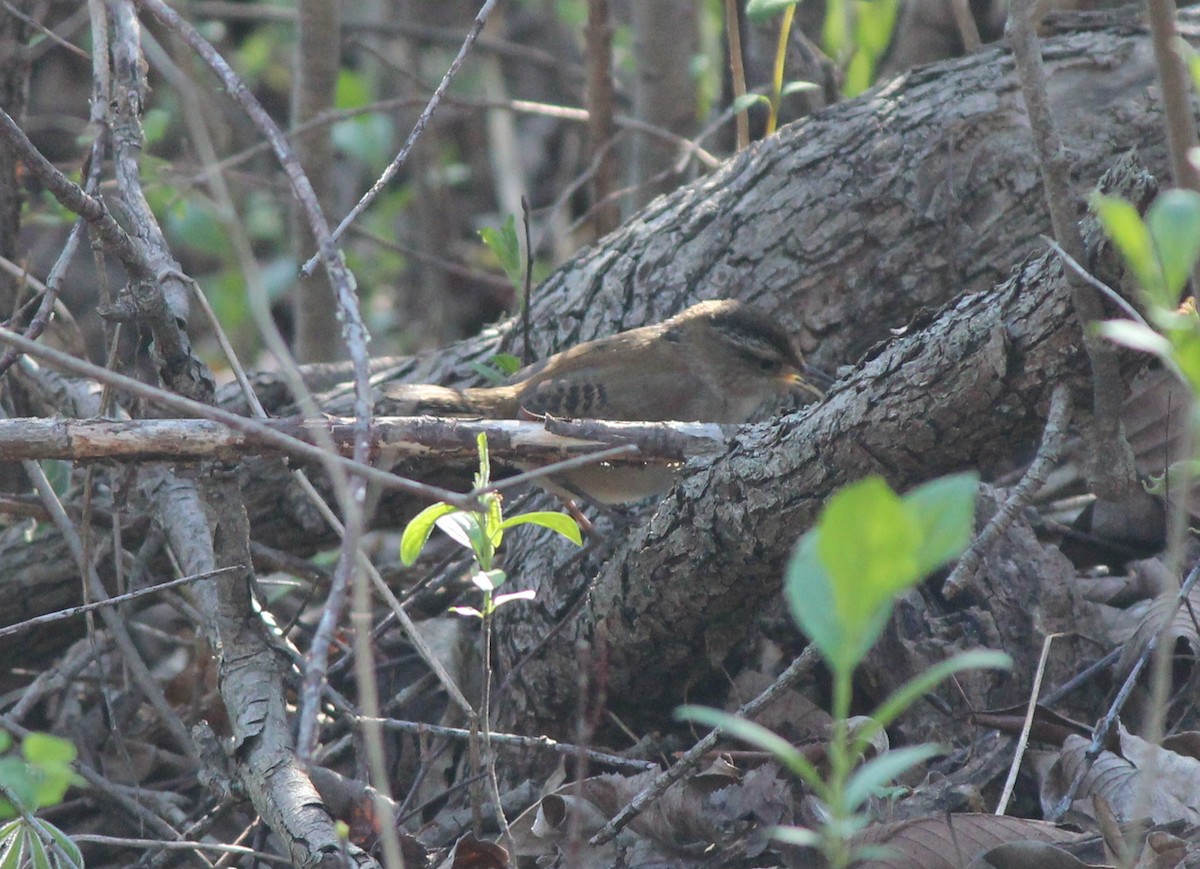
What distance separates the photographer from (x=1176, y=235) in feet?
5.31

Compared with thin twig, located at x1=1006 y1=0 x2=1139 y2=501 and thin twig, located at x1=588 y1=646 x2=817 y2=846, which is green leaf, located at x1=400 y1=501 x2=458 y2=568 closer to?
thin twig, located at x1=588 y1=646 x2=817 y2=846

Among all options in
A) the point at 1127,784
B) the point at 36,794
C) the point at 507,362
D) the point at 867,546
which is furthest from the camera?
the point at 507,362

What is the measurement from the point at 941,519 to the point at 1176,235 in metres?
0.47

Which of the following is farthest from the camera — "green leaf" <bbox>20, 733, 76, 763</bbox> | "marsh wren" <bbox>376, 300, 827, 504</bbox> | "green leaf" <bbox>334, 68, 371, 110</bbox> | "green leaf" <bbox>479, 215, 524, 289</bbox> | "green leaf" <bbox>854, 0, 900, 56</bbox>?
"green leaf" <bbox>334, 68, 371, 110</bbox>

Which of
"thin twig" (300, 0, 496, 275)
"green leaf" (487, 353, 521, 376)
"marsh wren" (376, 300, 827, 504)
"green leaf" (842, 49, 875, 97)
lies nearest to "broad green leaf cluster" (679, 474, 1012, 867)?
"thin twig" (300, 0, 496, 275)

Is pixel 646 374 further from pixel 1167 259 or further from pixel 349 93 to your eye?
pixel 349 93

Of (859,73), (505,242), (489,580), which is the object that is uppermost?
(859,73)

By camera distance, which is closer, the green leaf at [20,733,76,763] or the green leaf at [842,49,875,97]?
the green leaf at [20,733,76,763]

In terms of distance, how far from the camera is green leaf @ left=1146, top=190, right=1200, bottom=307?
5.30 feet

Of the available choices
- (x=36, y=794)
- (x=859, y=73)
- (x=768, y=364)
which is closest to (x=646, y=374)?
(x=768, y=364)

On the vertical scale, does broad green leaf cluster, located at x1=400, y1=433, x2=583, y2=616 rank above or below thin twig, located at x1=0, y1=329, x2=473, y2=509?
below

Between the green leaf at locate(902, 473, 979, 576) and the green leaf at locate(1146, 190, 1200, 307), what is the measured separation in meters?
A: 0.37

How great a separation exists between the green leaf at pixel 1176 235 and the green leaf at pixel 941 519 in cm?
37

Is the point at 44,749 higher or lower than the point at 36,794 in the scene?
higher
